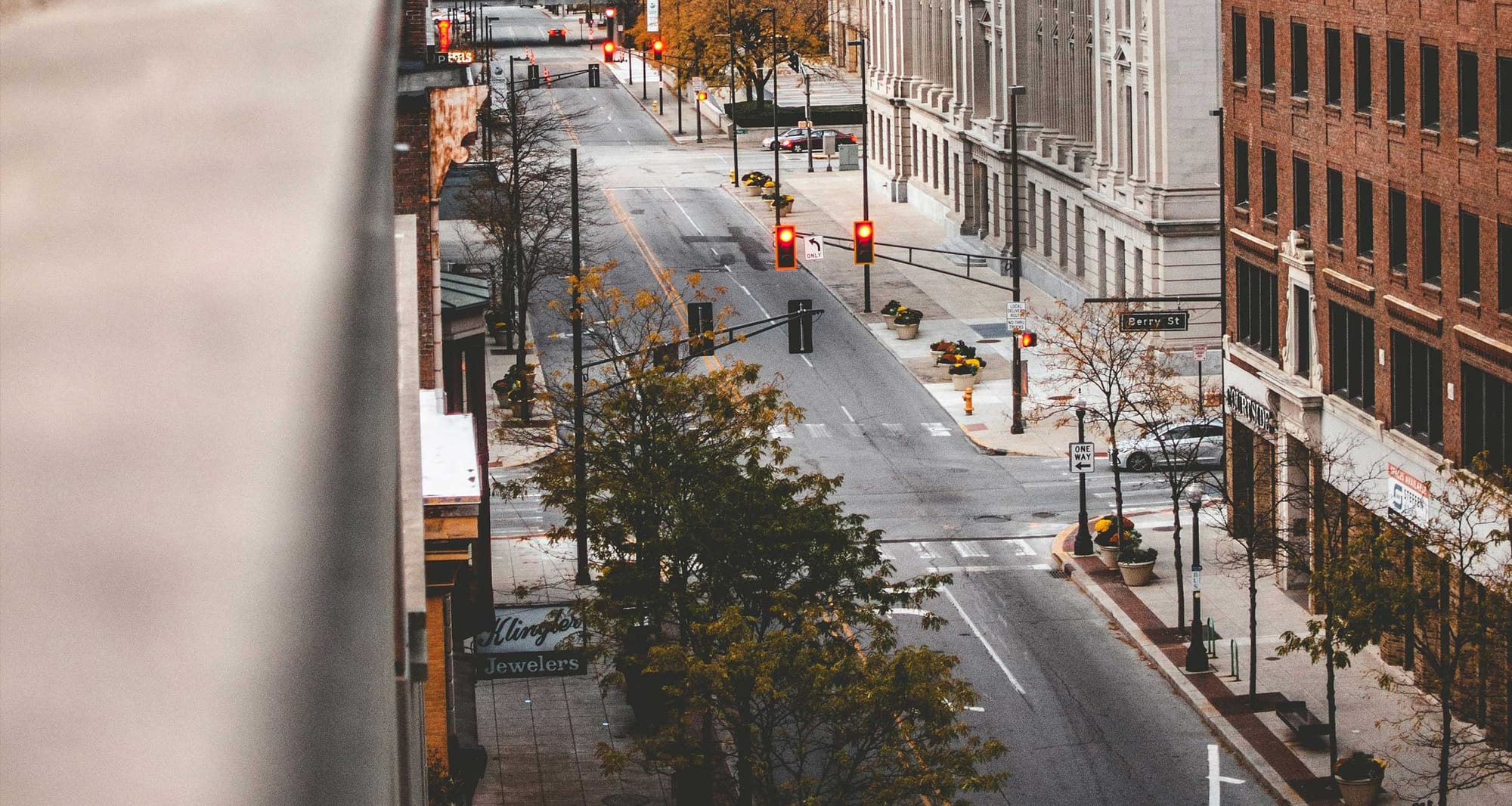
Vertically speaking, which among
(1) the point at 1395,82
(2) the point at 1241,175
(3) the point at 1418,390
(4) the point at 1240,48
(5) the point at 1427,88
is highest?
(4) the point at 1240,48

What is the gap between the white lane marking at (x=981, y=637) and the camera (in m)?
38.7

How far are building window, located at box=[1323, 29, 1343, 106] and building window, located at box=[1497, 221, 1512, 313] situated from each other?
8062 millimetres

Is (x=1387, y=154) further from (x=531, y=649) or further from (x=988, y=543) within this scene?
(x=531, y=649)

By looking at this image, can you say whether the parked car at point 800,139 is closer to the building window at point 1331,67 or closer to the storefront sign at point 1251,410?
the storefront sign at point 1251,410

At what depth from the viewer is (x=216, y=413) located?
0.95 m

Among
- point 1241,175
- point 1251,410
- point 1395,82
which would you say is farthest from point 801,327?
point 1395,82

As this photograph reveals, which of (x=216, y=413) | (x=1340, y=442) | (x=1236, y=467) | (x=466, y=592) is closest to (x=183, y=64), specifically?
(x=216, y=413)

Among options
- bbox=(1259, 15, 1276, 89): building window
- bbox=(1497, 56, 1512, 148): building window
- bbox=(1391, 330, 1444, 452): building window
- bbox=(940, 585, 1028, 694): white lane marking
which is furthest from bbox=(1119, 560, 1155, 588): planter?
bbox=(1497, 56, 1512, 148): building window

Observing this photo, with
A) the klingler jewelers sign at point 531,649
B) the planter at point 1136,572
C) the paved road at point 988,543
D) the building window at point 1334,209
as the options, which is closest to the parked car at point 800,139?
the paved road at point 988,543

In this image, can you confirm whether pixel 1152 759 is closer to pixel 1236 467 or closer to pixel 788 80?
pixel 1236 467

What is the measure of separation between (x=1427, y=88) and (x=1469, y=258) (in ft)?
11.4

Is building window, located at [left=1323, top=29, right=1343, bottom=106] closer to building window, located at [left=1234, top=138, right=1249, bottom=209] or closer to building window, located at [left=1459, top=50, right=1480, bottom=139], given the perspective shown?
building window, located at [left=1234, top=138, right=1249, bottom=209]

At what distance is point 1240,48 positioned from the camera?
4725cm

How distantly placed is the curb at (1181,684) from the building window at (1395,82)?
37.9 feet
